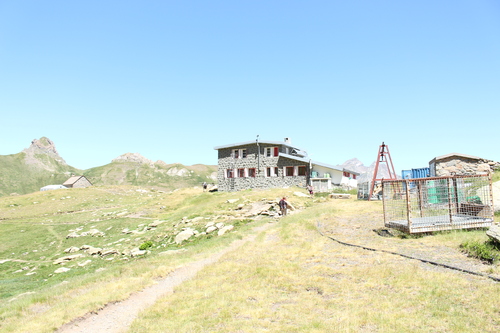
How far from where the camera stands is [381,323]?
6.79m

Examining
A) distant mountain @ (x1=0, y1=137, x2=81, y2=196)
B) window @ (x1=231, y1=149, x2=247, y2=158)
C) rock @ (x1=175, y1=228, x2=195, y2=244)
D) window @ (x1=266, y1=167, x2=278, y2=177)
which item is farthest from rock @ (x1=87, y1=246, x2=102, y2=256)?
distant mountain @ (x1=0, y1=137, x2=81, y2=196)

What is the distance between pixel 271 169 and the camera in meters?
47.5

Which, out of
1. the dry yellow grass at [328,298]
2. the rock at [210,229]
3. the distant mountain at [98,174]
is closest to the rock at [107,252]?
the rock at [210,229]

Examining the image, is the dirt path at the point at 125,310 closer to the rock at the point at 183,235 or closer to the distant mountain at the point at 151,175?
the rock at the point at 183,235

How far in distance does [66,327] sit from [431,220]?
15501 millimetres

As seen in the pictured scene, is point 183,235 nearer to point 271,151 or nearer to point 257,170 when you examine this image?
point 257,170

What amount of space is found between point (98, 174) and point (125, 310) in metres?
134

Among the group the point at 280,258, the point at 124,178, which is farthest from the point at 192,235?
the point at 124,178

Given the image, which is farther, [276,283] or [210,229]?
[210,229]

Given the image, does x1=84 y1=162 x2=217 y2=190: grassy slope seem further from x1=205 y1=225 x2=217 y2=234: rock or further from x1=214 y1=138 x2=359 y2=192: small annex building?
x1=205 y1=225 x2=217 y2=234: rock

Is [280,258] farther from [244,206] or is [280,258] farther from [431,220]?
[244,206]

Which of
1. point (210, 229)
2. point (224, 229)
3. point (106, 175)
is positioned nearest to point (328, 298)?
point (224, 229)

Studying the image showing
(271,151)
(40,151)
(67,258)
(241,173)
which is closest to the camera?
(67,258)

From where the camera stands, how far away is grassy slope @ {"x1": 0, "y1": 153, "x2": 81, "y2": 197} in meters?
111
